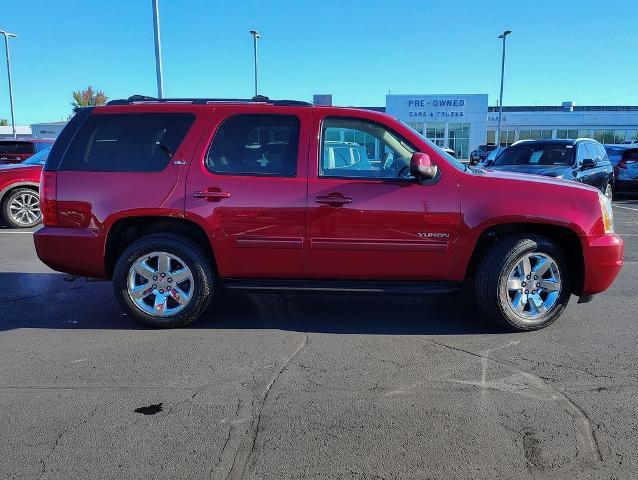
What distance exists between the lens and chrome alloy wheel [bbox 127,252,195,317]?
462 centimetres

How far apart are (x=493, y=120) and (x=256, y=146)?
49735 millimetres

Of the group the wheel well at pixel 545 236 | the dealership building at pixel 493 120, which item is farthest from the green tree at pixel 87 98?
the wheel well at pixel 545 236

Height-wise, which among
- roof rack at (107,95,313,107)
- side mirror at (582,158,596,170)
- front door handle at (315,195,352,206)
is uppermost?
roof rack at (107,95,313,107)

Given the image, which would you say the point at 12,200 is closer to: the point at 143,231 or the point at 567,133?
the point at 143,231

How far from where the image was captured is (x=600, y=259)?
446 centimetres

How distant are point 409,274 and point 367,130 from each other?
4.30ft

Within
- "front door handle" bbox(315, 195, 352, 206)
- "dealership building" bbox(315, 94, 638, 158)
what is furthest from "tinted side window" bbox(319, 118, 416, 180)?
"dealership building" bbox(315, 94, 638, 158)

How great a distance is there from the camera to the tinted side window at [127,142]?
459cm

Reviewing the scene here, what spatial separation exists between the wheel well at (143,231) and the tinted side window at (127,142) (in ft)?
1.53

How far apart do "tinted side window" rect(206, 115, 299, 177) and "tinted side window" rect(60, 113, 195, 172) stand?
343 mm

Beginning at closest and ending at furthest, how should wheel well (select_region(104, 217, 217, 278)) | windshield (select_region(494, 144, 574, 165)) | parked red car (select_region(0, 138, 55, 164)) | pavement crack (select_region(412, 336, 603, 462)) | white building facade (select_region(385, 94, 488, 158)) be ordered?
1. pavement crack (select_region(412, 336, 603, 462))
2. wheel well (select_region(104, 217, 217, 278))
3. windshield (select_region(494, 144, 574, 165))
4. parked red car (select_region(0, 138, 55, 164))
5. white building facade (select_region(385, 94, 488, 158))

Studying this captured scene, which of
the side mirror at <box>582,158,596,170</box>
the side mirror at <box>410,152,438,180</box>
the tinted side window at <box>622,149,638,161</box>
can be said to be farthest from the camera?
the tinted side window at <box>622,149,638,161</box>

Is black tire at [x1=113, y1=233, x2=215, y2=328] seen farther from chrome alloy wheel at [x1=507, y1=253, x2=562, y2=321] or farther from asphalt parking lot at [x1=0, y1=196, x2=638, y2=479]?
chrome alloy wheel at [x1=507, y1=253, x2=562, y2=321]

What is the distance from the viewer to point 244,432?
9.81 ft
